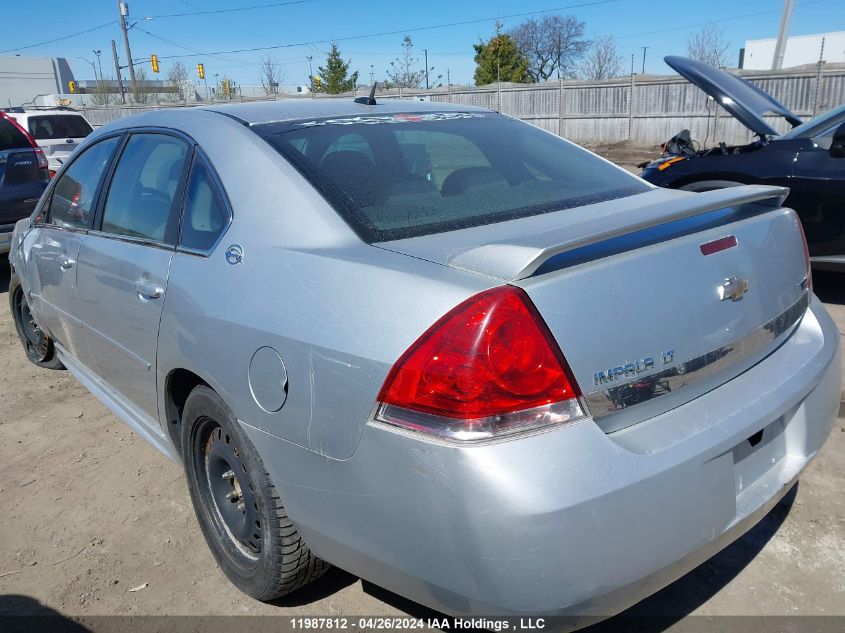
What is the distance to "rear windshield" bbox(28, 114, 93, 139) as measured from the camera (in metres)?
14.4

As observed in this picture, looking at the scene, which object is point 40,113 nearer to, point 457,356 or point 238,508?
point 238,508

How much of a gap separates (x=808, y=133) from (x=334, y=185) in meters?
4.85

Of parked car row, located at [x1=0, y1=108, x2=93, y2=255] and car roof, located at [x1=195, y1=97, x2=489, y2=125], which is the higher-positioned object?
car roof, located at [x1=195, y1=97, x2=489, y2=125]

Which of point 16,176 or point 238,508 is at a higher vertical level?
point 16,176

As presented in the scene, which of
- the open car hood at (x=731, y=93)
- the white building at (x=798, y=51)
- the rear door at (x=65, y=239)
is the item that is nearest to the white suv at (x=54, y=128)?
the rear door at (x=65, y=239)

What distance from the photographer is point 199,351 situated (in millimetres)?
2291

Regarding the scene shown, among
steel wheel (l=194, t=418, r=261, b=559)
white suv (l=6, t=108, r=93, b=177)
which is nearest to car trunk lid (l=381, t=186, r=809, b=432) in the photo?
steel wheel (l=194, t=418, r=261, b=559)

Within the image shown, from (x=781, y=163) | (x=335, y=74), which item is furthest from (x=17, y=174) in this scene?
(x=335, y=74)

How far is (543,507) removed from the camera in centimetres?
158

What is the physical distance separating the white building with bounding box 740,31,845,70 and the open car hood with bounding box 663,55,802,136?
56.7 meters

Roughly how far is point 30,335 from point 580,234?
4358 millimetres

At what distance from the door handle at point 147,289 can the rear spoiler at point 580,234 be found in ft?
4.07

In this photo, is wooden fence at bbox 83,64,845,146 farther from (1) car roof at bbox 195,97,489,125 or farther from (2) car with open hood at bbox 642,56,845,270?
(1) car roof at bbox 195,97,489,125

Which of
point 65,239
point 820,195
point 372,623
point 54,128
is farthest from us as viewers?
point 54,128
